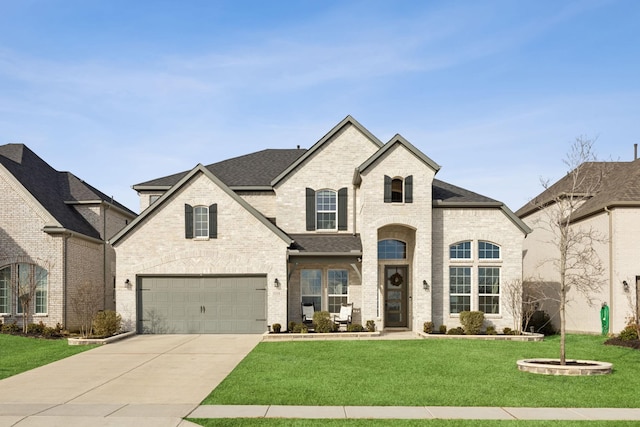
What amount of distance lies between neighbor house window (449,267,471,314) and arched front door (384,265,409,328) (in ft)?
6.92

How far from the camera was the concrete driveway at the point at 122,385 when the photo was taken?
10.9m

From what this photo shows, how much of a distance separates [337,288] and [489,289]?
633 centimetres

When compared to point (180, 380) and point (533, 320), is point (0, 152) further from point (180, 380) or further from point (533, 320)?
point (533, 320)

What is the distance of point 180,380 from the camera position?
1463 centimetres

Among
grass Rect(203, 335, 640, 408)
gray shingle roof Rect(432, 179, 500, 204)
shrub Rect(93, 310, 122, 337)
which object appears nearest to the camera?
grass Rect(203, 335, 640, 408)

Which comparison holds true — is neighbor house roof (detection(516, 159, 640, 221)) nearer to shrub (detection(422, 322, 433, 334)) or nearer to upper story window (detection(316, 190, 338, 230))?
shrub (detection(422, 322, 433, 334))

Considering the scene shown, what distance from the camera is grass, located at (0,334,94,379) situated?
17094 mm

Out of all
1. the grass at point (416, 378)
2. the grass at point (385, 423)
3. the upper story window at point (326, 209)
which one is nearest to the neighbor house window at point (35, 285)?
the grass at point (416, 378)

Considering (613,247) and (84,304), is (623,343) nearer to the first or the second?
(613,247)

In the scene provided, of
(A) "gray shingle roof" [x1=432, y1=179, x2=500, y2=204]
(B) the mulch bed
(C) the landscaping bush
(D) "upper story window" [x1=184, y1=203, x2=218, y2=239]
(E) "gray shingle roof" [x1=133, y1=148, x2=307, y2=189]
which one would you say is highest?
(E) "gray shingle roof" [x1=133, y1=148, x2=307, y2=189]

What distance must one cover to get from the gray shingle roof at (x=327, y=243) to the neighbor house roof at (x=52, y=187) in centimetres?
1006

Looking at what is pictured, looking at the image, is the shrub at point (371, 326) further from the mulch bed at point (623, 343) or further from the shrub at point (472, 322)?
the mulch bed at point (623, 343)

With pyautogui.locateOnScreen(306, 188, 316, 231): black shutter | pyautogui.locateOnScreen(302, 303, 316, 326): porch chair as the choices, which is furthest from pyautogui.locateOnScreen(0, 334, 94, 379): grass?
pyautogui.locateOnScreen(306, 188, 316, 231): black shutter

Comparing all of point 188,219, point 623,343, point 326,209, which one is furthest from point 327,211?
point 623,343
